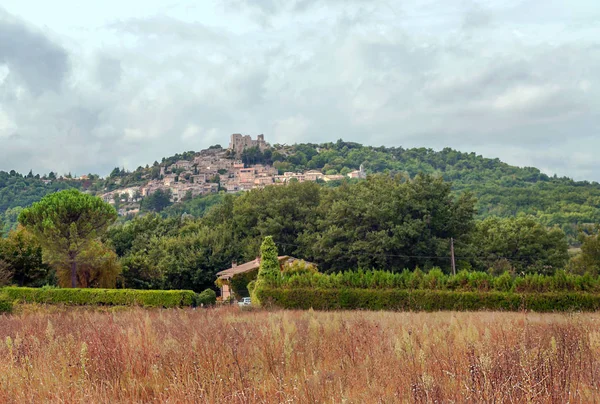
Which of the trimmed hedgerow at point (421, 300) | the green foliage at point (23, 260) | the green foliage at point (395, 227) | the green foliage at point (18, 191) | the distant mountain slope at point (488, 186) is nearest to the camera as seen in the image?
the trimmed hedgerow at point (421, 300)

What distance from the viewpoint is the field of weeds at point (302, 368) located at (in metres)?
4.08

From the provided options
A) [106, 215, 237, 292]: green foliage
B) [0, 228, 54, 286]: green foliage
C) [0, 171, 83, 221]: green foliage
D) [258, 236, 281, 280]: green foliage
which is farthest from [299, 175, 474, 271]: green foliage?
[0, 171, 83, 221]: green foliage

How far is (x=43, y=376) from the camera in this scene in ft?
17.1

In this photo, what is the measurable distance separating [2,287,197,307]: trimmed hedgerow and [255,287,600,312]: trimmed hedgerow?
3766mm

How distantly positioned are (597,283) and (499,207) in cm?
6258

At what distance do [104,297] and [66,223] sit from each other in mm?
6177

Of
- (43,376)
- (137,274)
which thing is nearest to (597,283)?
(43,376)

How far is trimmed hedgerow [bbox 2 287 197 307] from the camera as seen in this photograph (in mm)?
23781

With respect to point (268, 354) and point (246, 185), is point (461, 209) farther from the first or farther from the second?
point (246, 185)

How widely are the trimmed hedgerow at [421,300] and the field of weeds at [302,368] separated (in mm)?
11546

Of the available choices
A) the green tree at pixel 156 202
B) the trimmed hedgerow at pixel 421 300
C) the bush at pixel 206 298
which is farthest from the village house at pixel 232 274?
the green tree at pixel 156 202

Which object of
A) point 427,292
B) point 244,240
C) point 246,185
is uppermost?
point 246,185

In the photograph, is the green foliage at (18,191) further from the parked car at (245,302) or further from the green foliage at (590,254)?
the green foliage at (590,254)

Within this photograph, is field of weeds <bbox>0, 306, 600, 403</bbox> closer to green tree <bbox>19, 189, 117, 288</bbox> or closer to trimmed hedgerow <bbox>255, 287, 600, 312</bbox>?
trimmed hedgerow <bbox>255, 287, 600, 312</bbox>
